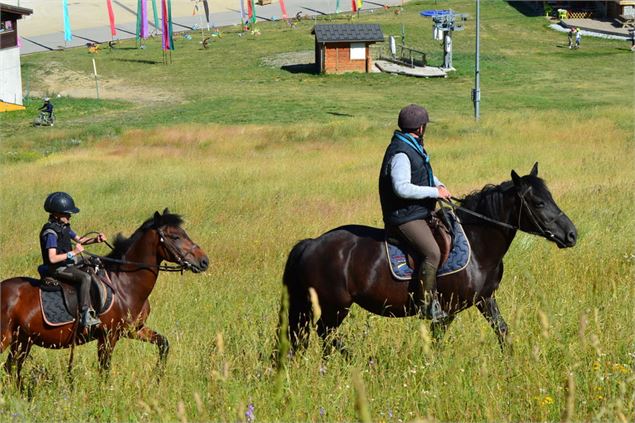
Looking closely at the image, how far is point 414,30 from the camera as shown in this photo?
76000 mm

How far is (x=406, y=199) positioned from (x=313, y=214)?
10554mm

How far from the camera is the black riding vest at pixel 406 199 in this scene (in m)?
8.63

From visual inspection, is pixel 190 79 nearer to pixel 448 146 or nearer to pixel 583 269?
pixel 448 146

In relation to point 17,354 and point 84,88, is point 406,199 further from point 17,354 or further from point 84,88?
point 84,88

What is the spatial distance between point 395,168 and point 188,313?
345 centimetres

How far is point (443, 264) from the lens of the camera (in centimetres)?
866

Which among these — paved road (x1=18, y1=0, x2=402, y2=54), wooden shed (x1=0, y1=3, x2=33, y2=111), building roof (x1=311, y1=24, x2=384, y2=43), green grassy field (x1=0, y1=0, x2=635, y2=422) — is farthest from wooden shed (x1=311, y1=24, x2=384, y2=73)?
paved road (x1=18, y1=0, x2=402, y2=54)

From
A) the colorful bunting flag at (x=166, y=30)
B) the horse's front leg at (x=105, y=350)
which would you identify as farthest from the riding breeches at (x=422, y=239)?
the colorful bunting flag at (x=166, y=30)

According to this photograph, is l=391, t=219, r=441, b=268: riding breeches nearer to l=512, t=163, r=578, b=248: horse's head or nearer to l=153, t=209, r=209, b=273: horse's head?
l=512, t=163, r=578, b=248: horse's head

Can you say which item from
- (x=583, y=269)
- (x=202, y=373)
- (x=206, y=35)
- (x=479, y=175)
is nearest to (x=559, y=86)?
(x=479, y=175)

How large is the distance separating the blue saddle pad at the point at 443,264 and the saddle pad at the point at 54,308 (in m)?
3.20

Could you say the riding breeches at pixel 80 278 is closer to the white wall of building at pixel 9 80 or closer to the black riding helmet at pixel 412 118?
the black riding helmet at pixel 412 118

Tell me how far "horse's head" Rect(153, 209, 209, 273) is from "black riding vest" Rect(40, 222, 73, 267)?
3.03 feet

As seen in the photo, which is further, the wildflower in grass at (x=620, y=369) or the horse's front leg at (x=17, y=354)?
the horse's front leg at (x=17, y=354)
